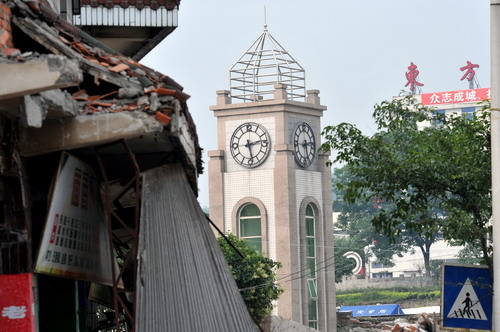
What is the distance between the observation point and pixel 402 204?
17141 millimetres

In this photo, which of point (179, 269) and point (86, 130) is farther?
point (179, 269)

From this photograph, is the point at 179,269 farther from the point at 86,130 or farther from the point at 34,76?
the point at 34,76

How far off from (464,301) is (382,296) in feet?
285

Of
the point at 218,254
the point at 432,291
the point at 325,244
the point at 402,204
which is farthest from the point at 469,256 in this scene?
the point at 218,254

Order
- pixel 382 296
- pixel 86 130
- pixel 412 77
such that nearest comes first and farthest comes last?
1. pixel 86 130
2. pixel 382 296
3. pixel 412 77

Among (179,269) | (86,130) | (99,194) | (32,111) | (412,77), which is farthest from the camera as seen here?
(412,77)

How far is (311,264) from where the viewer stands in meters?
74.1

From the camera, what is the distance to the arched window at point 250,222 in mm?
73375

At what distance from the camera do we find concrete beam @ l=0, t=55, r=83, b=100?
7844mm

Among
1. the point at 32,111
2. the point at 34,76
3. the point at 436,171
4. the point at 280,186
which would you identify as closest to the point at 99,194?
the point at 32,111

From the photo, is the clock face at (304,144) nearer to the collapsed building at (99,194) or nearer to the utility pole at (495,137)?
the utility pole at (495,137)

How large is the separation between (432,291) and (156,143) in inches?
3682

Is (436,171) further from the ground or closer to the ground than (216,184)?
further from the ground

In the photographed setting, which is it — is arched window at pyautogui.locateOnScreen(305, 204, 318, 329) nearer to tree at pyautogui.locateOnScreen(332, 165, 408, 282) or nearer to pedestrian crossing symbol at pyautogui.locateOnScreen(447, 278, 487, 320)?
tree at pyautogui.locateOnScreen(332, 165, 408, 282)
